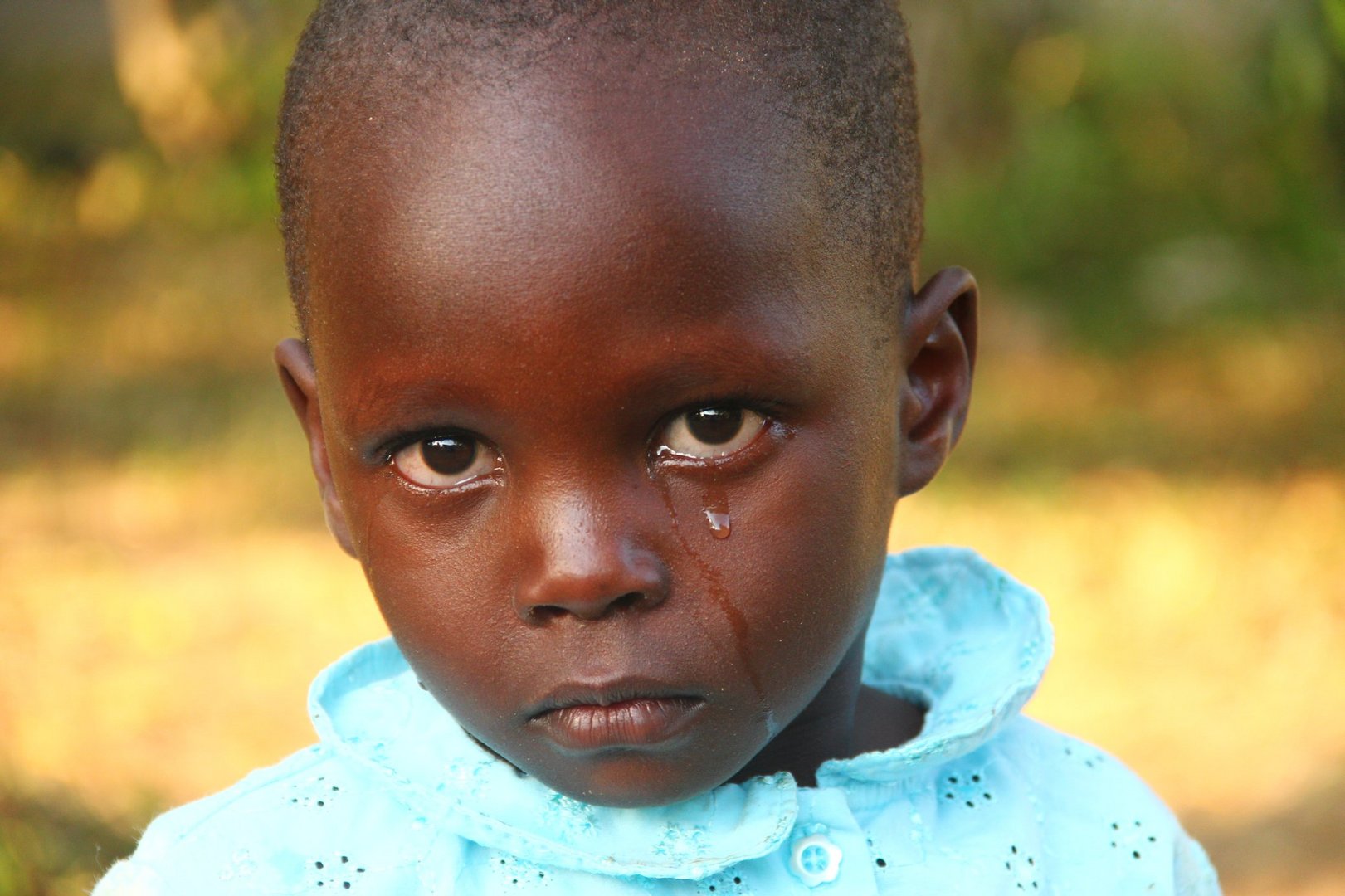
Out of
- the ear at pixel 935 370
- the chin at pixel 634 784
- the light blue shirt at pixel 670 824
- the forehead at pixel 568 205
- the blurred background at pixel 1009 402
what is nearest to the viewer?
the forehead at pixel 568 205

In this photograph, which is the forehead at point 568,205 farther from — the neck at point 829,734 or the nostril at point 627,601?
the neck at point 829,734

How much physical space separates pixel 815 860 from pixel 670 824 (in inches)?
6.5

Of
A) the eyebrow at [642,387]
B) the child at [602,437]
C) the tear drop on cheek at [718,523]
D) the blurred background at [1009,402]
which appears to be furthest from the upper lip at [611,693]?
the blurred background at [1009,402]

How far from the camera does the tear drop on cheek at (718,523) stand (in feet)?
4.88

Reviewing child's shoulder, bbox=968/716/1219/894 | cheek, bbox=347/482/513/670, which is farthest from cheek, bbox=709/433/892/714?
child's shoulder, bbox=968/716/1219/894

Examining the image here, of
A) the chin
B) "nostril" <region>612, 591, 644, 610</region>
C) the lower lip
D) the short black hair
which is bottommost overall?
the chin

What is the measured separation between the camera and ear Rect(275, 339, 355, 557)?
1.72m

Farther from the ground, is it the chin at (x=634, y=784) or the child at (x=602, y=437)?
the child at (x=602, y=437)

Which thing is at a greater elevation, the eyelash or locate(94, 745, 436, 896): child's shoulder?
the eyelash

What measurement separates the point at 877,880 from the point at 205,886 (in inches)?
28.6

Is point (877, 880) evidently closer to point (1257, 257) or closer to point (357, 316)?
point (357, 316)

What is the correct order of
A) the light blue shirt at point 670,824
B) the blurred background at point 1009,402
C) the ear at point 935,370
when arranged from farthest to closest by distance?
the blurred background at point 1009,402 → the ear at point 935,370 → the light blue shirt at point 670,824

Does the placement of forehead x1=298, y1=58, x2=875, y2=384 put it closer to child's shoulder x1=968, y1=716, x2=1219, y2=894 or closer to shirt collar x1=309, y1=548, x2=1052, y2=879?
shirt collar x1=309, y1=548, x2=1052, y2=879

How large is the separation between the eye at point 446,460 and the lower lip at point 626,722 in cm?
25
